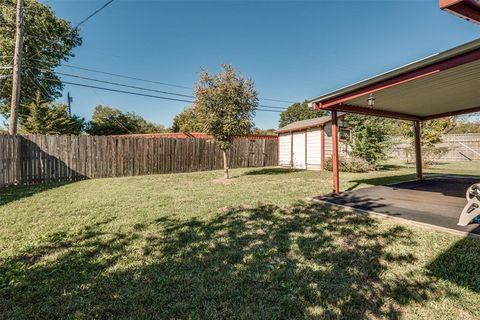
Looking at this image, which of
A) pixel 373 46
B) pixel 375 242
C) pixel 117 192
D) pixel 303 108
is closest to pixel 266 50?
pixel 373 46

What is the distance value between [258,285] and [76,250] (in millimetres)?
2387

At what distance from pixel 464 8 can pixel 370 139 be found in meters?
11.7

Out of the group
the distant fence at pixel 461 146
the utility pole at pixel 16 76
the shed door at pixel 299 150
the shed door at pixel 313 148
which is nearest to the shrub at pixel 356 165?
the shed door at pixel 313 148

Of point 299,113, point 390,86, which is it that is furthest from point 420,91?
point 299,113

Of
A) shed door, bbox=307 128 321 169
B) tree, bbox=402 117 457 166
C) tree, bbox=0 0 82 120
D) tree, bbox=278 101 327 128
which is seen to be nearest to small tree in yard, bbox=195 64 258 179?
shed door, bbox=307 128 321 169

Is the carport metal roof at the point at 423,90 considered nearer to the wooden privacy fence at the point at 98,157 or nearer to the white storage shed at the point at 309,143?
the white storage shed at the point at 309,143

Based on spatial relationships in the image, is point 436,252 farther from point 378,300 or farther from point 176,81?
point 176,81

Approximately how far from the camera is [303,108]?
43.2 metres

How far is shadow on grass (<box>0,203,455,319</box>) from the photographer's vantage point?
1.89 meters

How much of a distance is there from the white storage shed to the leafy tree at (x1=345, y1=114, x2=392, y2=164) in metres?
1.07

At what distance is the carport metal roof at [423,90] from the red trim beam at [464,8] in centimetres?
131

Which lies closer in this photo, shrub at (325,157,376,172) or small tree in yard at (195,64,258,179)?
small tree in yard at (195,64,258,179)

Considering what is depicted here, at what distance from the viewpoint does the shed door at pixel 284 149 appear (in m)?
16.0

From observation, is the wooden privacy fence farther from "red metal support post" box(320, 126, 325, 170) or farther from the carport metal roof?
the carport metal roof
